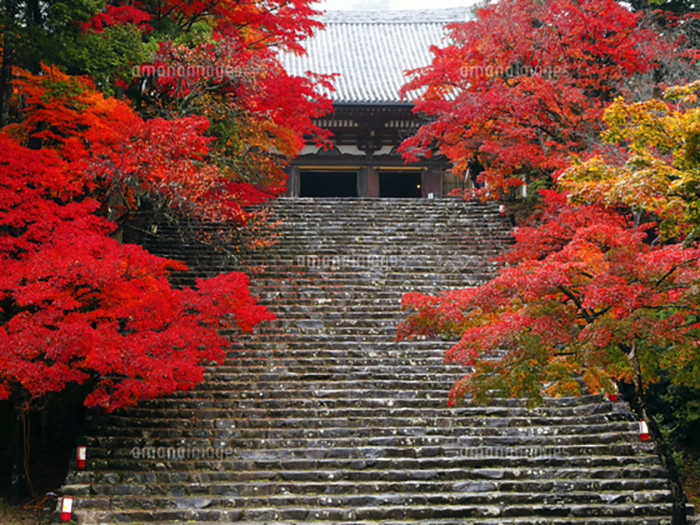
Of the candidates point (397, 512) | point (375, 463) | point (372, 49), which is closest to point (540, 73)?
point (375, 463)

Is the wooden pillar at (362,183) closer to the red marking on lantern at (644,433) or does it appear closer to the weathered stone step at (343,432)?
the weathered stone step at (343,432)

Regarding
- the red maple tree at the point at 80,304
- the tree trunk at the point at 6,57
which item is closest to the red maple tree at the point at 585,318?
the red maple tree at the point at 80,304

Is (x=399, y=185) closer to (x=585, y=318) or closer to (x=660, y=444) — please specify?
(x=585, y=318)

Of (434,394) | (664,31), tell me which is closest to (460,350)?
(434,394)

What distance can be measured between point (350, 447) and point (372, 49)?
1966cm

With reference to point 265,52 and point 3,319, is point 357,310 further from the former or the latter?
point 3,319

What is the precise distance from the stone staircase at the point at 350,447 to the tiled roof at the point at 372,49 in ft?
33.9

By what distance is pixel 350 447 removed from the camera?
33.8 ft

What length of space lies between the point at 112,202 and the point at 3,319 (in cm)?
313

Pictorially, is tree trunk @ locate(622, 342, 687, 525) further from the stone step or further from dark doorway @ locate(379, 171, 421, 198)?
dark doorway @ locate(379, 171, 421, 198)

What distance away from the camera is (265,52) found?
13.9m

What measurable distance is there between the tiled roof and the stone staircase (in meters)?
10.3

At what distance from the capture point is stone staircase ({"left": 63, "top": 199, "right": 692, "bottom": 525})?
9.17m

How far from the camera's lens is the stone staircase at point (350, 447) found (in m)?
9.17
